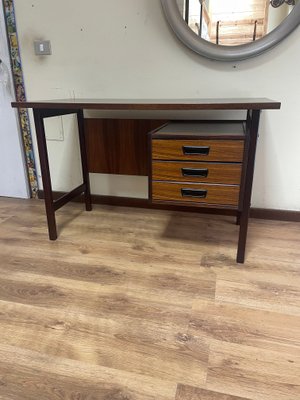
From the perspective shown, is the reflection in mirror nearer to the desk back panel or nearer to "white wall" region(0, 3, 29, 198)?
the desk back panel

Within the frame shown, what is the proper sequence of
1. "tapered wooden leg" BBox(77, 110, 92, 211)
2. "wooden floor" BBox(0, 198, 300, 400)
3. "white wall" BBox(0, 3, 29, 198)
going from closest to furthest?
"wooden floor" BBox(0, 198, 300, 400), "tapered wooden leg" BBox(77, 110, 92, 211), "white wall" BBox(0, 3, 29, 198)

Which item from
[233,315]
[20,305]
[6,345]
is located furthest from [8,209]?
[233,315]

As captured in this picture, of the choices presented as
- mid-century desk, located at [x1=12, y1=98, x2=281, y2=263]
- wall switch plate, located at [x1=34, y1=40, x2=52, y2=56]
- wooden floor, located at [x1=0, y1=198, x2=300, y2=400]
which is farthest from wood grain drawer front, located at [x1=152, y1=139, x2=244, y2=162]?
wall switch plate, located at [x1=34, y1=40, x2=52, y2=56]

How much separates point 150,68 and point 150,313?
4.24 feet

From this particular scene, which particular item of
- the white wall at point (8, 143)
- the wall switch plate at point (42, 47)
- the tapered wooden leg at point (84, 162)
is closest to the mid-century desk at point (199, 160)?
the tapered wooden leg at point (84, 162)

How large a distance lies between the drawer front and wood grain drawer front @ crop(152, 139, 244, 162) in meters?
0.02

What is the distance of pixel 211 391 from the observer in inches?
31.1

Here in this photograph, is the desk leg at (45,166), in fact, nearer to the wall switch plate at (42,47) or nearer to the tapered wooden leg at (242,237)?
the wall switch plate at (42,47)

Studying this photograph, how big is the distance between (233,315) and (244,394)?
0.30m

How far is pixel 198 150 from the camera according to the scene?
3.94 feet

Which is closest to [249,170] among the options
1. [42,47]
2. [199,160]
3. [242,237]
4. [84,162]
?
[199,160]

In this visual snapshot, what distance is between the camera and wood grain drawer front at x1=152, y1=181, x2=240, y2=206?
122cm

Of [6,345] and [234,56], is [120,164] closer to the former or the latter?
[234,56]

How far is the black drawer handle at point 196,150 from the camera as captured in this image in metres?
1.19
